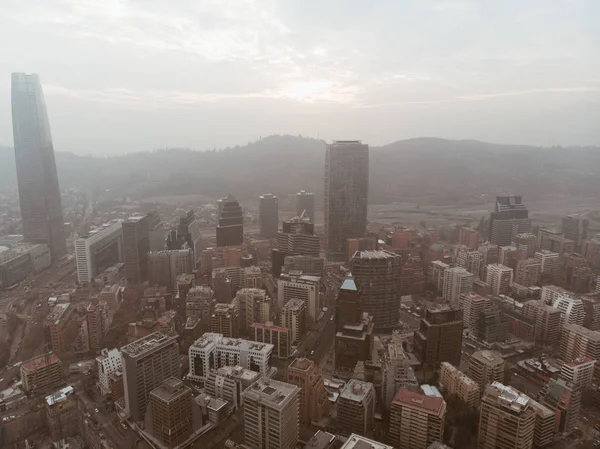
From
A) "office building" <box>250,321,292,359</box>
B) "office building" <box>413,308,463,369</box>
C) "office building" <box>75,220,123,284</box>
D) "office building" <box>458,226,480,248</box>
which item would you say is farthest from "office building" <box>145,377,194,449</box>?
"office building" <box>458,226,480,248</box>

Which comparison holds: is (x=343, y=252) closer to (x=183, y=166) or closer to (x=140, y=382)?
(x=140, y=382)

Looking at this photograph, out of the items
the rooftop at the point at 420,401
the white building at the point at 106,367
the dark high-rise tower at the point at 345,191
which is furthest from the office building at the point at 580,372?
the dark high-rise tower at the point at 345,191

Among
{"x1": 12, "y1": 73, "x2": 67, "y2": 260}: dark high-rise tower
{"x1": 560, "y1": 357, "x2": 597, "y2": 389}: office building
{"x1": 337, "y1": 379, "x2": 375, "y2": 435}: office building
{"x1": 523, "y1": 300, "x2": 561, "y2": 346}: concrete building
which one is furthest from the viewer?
{"x1": 12, "y1": 73, "x2": 67, "y2": 260}: dark high-rise tower

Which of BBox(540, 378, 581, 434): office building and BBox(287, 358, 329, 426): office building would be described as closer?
BBox(540, 378, 581, 434): office building

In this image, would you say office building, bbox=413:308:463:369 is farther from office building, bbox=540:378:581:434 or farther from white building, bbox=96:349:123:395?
white building, bbox=96:349:123:395

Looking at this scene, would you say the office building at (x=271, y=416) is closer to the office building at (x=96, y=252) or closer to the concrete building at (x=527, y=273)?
the office building at (x=96, y=252)

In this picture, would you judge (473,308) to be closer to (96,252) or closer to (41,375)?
(41,375)

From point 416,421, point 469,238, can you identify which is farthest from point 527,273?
point 416,421
